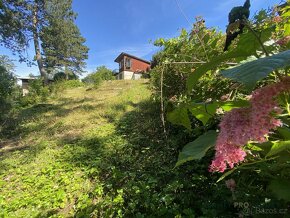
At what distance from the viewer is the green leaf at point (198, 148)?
2.47 feet

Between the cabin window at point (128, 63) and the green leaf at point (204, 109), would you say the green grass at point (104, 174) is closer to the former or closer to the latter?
the green leaf at point (204, 109)

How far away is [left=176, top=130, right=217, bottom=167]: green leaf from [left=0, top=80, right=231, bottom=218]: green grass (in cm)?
151

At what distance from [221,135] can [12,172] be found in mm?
4474

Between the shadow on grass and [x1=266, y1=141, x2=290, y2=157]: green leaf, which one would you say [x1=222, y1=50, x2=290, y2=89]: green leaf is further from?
the shadow on grass

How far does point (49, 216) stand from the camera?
2.92 meters

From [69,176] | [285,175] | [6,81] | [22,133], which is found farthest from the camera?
[6,81]

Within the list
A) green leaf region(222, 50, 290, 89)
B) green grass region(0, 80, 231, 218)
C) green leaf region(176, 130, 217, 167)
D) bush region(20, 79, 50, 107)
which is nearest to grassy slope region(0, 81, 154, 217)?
green grass region(0, 80, 231, 218)

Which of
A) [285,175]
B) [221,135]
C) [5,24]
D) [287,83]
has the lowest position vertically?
[285,175]

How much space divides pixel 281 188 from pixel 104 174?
122 inches

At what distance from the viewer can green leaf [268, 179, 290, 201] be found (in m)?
0.83

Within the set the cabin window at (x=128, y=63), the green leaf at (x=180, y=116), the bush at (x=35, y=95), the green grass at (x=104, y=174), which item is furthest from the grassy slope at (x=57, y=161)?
the cabin window at (x=128, y=63)

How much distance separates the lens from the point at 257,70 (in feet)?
1.60

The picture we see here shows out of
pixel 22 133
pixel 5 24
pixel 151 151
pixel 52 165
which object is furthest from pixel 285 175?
pixel 5 24

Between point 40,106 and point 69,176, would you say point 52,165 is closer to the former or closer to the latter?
point 69,176
